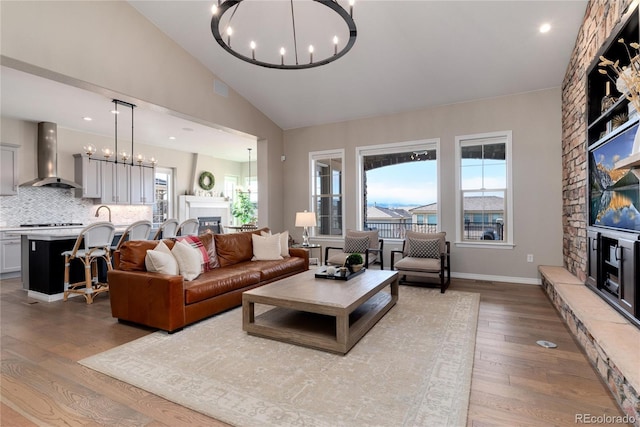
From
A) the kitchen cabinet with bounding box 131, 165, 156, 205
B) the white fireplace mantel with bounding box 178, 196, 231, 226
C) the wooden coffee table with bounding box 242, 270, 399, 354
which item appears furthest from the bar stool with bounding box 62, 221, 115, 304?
the white fireplace mantel with bounding box 178, 196, 231, 226

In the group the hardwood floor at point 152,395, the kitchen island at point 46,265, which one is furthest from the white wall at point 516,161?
the kitchen island at point 46,265

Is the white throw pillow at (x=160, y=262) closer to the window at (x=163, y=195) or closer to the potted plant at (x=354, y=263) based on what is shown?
the potted plant at (x=354, y=263)

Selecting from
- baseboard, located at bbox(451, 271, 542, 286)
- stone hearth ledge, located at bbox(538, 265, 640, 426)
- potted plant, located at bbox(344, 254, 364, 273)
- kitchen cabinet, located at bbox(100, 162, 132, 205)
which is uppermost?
kitchen cabinet, located at bbox(100, 162, 132, 205)

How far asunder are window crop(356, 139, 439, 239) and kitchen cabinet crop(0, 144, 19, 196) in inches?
255

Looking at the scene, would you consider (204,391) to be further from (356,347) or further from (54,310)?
(54,310)

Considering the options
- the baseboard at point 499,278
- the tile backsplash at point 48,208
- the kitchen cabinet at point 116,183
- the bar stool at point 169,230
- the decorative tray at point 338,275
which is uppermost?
the kitchen cabinet at point 116,183

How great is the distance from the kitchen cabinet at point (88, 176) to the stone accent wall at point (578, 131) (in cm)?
851

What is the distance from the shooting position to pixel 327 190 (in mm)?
6965

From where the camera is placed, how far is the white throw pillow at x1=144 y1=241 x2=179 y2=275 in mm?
3344

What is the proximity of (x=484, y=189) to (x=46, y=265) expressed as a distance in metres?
6.70

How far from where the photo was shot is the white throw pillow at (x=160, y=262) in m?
3.34

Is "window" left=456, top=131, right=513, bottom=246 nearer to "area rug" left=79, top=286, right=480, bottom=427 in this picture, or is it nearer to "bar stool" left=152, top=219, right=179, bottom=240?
"area rug" left=79, top=286, right=480, bottom=427

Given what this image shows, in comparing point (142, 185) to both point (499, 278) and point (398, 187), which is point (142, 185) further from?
point (499, 278)

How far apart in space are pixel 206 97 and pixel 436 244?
14.4 ft
